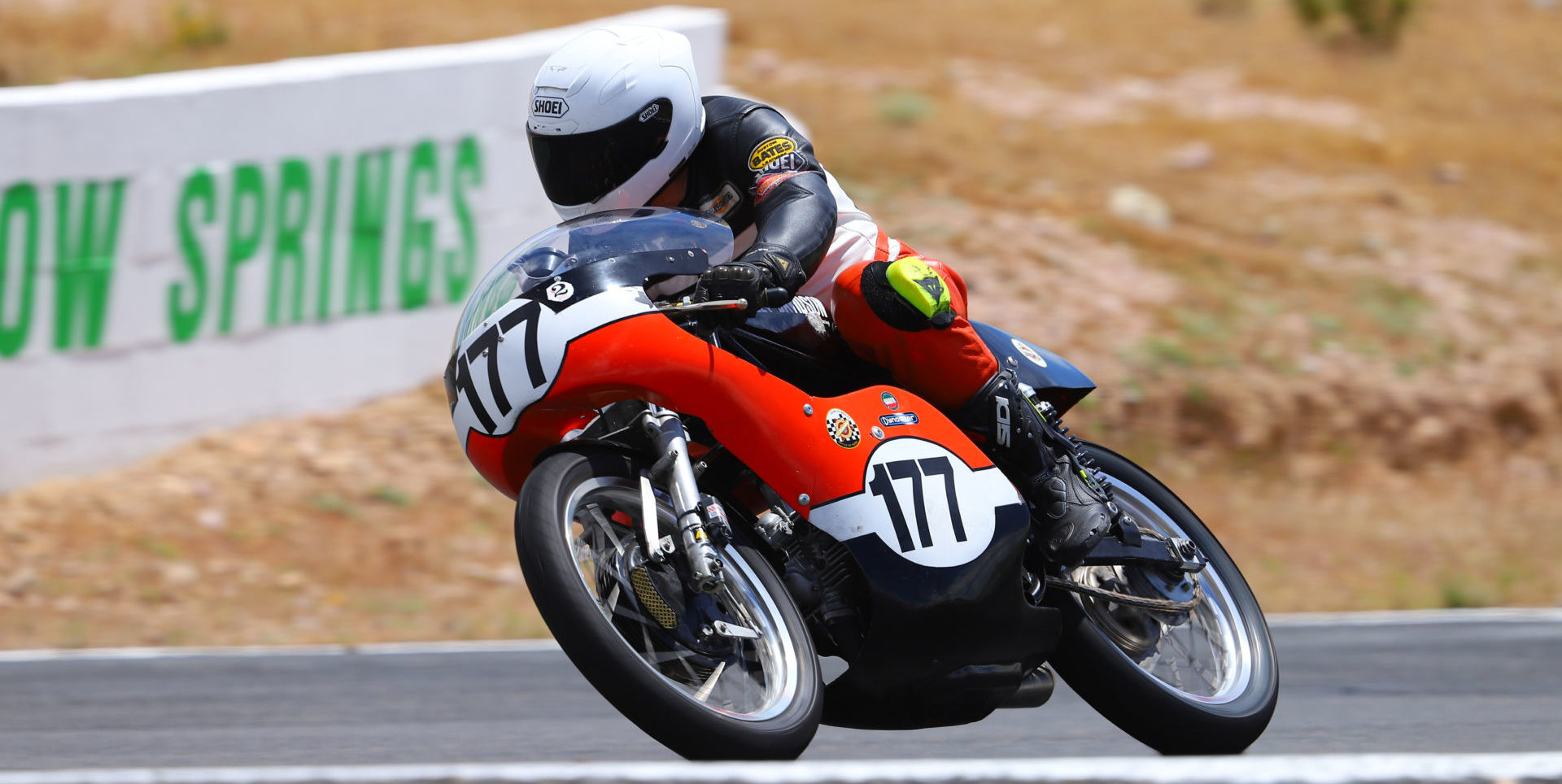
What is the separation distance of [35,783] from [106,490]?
5.29 metres

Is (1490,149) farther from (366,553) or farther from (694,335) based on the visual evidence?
(694,335)

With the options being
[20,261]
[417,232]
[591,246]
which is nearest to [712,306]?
[591,246]

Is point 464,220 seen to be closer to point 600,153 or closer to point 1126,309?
point 1126,309

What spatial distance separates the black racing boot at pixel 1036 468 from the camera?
154 inches

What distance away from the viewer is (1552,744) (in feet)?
13.3

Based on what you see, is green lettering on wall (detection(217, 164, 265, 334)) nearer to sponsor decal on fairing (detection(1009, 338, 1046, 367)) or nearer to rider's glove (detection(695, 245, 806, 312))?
sponsor decal on fairing (detection(1009, 338, 1046, 367))

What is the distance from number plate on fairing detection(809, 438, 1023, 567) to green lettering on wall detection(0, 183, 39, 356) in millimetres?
5200

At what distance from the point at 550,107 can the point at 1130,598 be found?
182cm

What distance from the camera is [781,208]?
3.69 m

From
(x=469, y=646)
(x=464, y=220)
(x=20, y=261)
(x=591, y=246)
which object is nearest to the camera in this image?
(x=591, y=246)

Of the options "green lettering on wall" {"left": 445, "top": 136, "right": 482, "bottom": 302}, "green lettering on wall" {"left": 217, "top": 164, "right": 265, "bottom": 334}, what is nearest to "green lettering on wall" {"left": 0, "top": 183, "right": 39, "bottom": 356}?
"green lettering on wall" {"left": 217, "top": 164, "right": 265, "bottom": 334}

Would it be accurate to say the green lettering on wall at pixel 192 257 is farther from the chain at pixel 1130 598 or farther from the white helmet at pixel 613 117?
the chain at pixel 1130 598

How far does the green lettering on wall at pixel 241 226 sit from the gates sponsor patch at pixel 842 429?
5.22 m

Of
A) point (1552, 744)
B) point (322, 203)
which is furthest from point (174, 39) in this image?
point (1552, 744)
